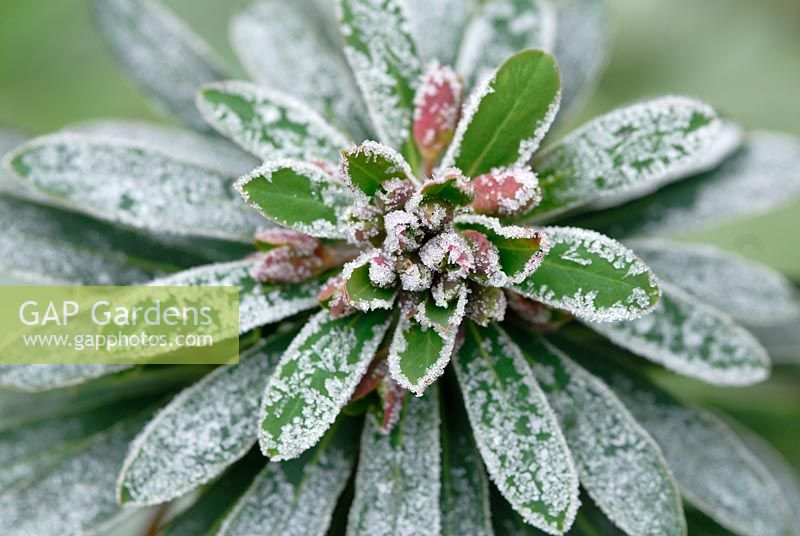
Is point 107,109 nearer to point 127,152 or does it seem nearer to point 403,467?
point 127,152

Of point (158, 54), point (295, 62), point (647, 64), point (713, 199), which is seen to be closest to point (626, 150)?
point (713, 199)

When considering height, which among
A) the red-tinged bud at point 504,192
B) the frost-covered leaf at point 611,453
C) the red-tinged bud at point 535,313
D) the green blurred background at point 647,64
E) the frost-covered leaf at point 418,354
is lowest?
the frost-covered leaf at point 611,453

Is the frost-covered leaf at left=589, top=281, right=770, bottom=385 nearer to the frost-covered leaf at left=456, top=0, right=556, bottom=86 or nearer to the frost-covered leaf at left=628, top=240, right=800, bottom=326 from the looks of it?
the frost-covered leaf at left=628, top=240, right=800, bottom=326

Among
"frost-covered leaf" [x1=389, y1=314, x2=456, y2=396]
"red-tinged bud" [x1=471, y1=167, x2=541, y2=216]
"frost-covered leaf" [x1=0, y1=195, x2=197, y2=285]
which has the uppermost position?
"frost-covered leaf" [x1=0, y1=195, x2=197, y2=285]

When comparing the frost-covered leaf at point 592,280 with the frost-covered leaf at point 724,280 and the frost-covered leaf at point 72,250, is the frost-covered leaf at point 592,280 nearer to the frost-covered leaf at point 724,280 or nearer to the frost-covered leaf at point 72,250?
the frost-covered leaf at point 724,280

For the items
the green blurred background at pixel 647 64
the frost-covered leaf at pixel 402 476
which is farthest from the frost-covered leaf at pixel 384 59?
the green blurred background at pixel 647 64

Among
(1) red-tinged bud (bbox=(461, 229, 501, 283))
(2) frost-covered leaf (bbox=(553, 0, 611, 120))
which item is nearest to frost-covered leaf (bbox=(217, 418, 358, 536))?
(1) red-tinged bud (bbox=(461, 229, 501, 283))
